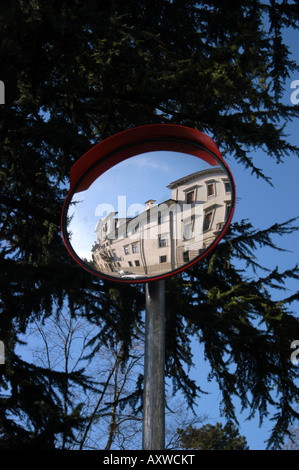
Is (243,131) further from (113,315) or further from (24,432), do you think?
(24,432)

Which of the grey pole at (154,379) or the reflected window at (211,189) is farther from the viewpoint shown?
the reflected window at (211,189)

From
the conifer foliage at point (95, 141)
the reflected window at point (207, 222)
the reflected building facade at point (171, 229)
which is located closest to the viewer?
the reflected building facade at point (171, 229)

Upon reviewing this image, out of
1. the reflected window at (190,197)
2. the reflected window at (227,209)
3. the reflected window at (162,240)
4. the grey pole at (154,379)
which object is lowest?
the grey pole at (154,379)

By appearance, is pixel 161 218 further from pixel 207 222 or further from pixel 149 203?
pixel 207 222

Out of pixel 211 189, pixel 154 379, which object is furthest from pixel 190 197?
pixel 154 379

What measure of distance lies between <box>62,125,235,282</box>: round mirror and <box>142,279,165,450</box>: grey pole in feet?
0.89

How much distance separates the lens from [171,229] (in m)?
2.18

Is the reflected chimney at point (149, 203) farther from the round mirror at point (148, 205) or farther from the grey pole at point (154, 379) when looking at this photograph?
the grey pole at point (154, 379)

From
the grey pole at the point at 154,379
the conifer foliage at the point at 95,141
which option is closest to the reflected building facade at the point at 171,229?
the grey pole at the point at 154,379

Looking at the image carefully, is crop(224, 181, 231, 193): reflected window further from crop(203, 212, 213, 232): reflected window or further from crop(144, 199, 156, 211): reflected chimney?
crop(144, 199, 156, 211): reflected chimney

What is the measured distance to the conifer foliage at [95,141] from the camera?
4973 mm

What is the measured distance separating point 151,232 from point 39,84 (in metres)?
4.20

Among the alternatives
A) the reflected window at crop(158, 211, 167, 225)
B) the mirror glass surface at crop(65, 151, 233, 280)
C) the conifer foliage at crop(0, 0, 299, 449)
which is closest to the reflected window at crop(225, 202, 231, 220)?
the mirror glass surface at crop(65, 151, 233, 280)

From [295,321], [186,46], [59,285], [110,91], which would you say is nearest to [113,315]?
[59,285]
